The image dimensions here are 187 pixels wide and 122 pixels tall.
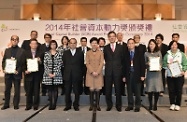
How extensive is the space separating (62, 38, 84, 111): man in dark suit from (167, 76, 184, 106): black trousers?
5.94ft

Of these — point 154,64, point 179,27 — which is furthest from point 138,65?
point 179,27

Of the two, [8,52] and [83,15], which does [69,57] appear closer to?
[8,52]

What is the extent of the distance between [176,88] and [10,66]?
3.34 metres

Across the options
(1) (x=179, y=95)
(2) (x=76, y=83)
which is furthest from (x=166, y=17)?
(2) (x=76, y=83)

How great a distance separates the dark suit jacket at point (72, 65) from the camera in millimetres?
4945

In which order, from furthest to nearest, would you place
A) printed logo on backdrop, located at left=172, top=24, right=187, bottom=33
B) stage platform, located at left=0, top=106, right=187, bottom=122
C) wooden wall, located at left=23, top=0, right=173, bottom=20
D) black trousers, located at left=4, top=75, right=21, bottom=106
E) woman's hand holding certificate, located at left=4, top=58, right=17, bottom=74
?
1. wooden wall, located at left=23, top=0, right=173, bottom=20
2. printed logo on backdrop, located at left=172, top=24, right=187, bottom=33
3. black trousers, located at left=4, top=75, right=21, bottom=106
4. woman's hand holding certificate, located at left=4, top=58, right=17, bottom=74
5. stage platform, located at left=0, top=106, right=187, bottom=122

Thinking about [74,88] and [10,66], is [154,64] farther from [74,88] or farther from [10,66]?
[10,66]

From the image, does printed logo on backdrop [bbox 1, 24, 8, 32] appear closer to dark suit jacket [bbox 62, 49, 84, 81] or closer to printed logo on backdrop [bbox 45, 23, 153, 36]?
printed logo on backdrop [bbox 45, 23, 153, 36]

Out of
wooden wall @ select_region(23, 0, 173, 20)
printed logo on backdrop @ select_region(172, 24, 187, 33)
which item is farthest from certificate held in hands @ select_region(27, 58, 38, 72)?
wooden wall @ select_region(23, 0, 173, 20)

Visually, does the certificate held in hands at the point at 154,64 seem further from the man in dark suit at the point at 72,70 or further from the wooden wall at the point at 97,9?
the wooden wall at the point at 97,9

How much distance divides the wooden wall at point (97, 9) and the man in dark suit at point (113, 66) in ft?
15.4

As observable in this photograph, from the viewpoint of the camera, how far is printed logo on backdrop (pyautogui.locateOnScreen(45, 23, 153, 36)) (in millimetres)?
7031

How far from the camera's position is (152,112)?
15.7 feet

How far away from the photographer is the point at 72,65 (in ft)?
16.3
